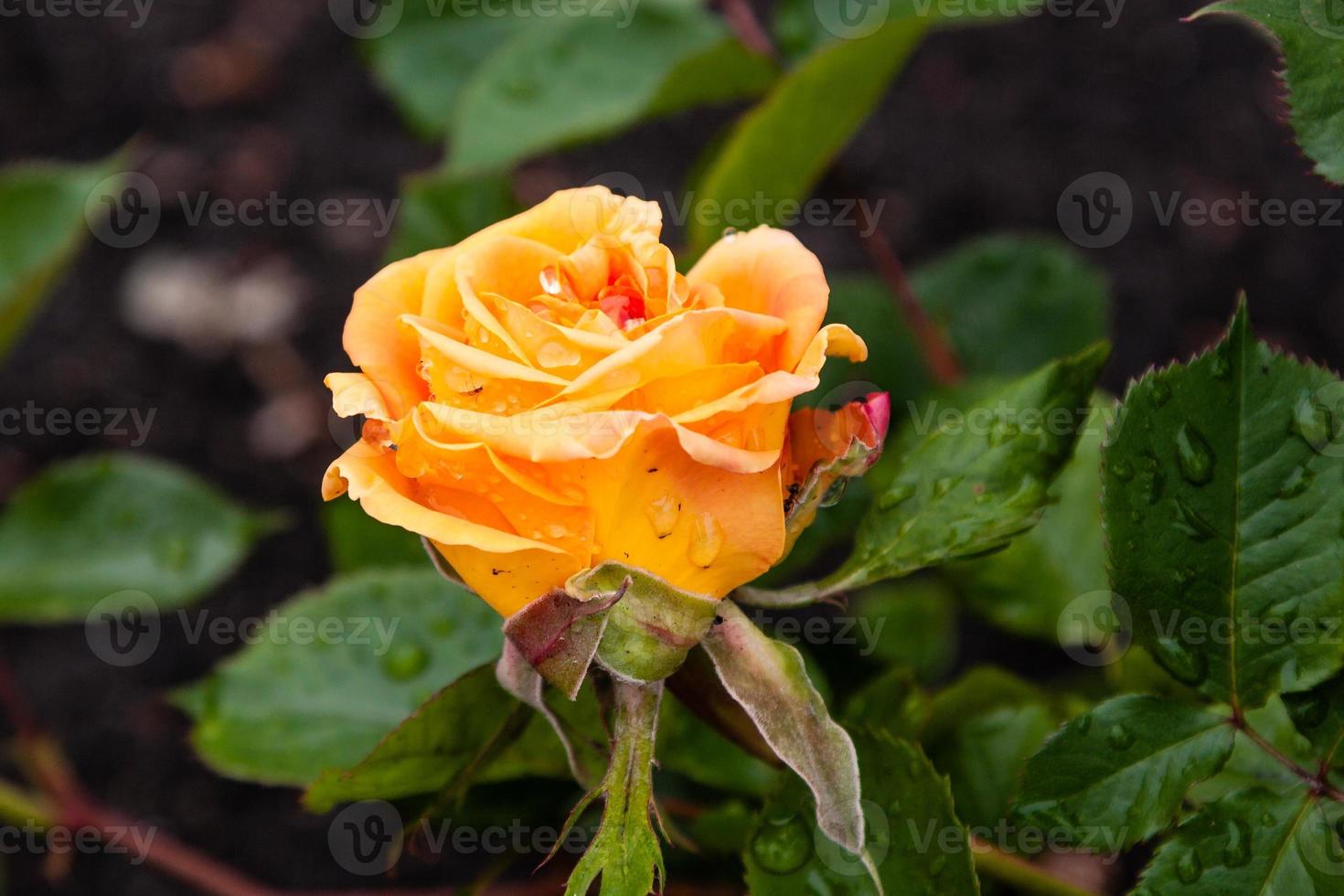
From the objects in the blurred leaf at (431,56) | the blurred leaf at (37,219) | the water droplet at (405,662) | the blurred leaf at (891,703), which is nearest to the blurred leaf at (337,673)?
the water droplet at (405,662)

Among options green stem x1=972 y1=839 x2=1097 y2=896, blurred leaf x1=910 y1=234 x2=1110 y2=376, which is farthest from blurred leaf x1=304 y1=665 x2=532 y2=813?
blurred leaf x1=910 y1=234 x2=1110 y2=376

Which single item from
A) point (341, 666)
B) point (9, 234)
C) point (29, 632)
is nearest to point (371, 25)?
point (9, 234)

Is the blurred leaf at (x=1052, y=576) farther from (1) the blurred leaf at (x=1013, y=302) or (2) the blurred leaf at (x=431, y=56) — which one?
(2) the blurred leaf at (x=431, y=56)

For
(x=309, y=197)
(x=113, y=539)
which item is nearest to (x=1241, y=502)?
(x=113, y=539)

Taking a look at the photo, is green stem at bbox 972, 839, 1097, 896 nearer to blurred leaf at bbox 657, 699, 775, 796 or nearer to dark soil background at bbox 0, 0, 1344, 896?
blurred leaf at bbox 657, 699, 775, 796

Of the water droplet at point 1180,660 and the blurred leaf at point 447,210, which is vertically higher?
the water droplet at point 1180,660

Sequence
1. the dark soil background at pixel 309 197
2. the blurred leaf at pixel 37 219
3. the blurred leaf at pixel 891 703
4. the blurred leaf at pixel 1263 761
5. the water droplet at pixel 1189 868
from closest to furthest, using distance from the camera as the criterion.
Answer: the water droplet at pixel 1189 868
the blurred leaf at pixel 1263 761
the blurred leaf at pixel 891 703
the blurred leaf at pixel 37 219
the dark soil background at pixel 309 197

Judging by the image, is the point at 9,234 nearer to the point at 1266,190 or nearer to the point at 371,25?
the point at 371,25
